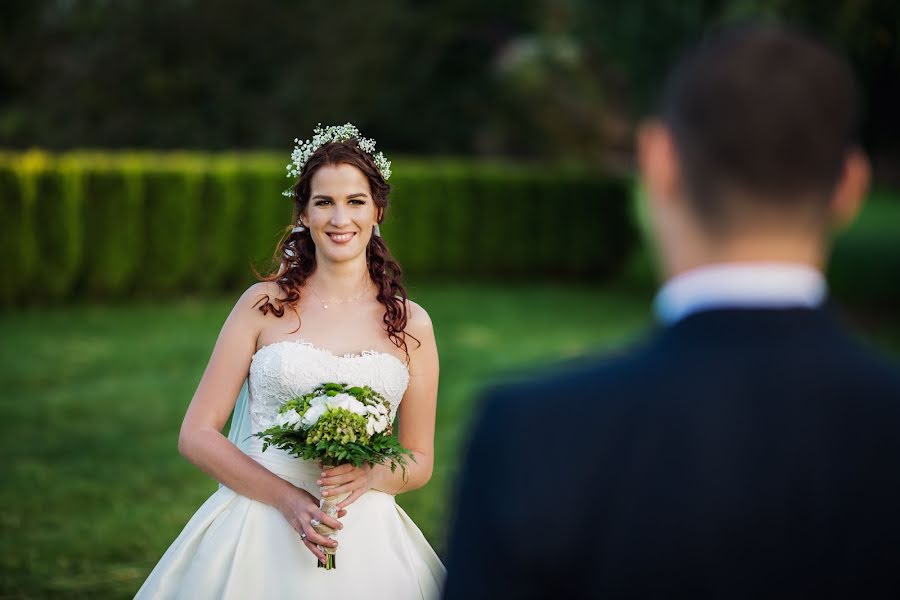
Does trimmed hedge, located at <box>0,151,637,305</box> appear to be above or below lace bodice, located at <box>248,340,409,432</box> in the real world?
above

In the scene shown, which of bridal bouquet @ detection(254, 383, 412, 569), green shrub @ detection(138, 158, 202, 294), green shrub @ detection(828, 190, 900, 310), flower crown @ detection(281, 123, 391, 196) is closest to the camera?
bridal bouquet @ detection(254, 383, 412, 569)

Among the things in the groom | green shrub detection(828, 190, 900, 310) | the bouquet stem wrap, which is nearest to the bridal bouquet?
the bouquet stem wrap

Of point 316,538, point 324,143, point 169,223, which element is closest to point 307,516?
point 316,538

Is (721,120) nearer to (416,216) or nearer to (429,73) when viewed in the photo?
(416,216)

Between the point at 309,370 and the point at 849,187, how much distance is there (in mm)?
2291

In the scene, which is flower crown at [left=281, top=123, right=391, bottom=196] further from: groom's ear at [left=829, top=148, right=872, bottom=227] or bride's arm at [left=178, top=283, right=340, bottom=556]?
groom's ear at [left=829, top=148, right=872, bottom=227]

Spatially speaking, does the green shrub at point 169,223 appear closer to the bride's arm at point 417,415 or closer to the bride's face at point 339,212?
the bride's face at point 339,212

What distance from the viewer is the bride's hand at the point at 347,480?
10.5 ft

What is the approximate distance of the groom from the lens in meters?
1.25

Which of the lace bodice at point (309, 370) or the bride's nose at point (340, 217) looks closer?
the lace bodice at point (309, 370)

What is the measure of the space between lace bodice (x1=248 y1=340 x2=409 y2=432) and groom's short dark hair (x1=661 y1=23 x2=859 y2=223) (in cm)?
222

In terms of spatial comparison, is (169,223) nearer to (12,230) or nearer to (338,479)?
(12,230)

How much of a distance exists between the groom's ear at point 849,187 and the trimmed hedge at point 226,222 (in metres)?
11.8

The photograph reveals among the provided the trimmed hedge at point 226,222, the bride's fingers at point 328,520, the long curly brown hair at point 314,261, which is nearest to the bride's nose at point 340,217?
the long curly brown hair at point 314,261
